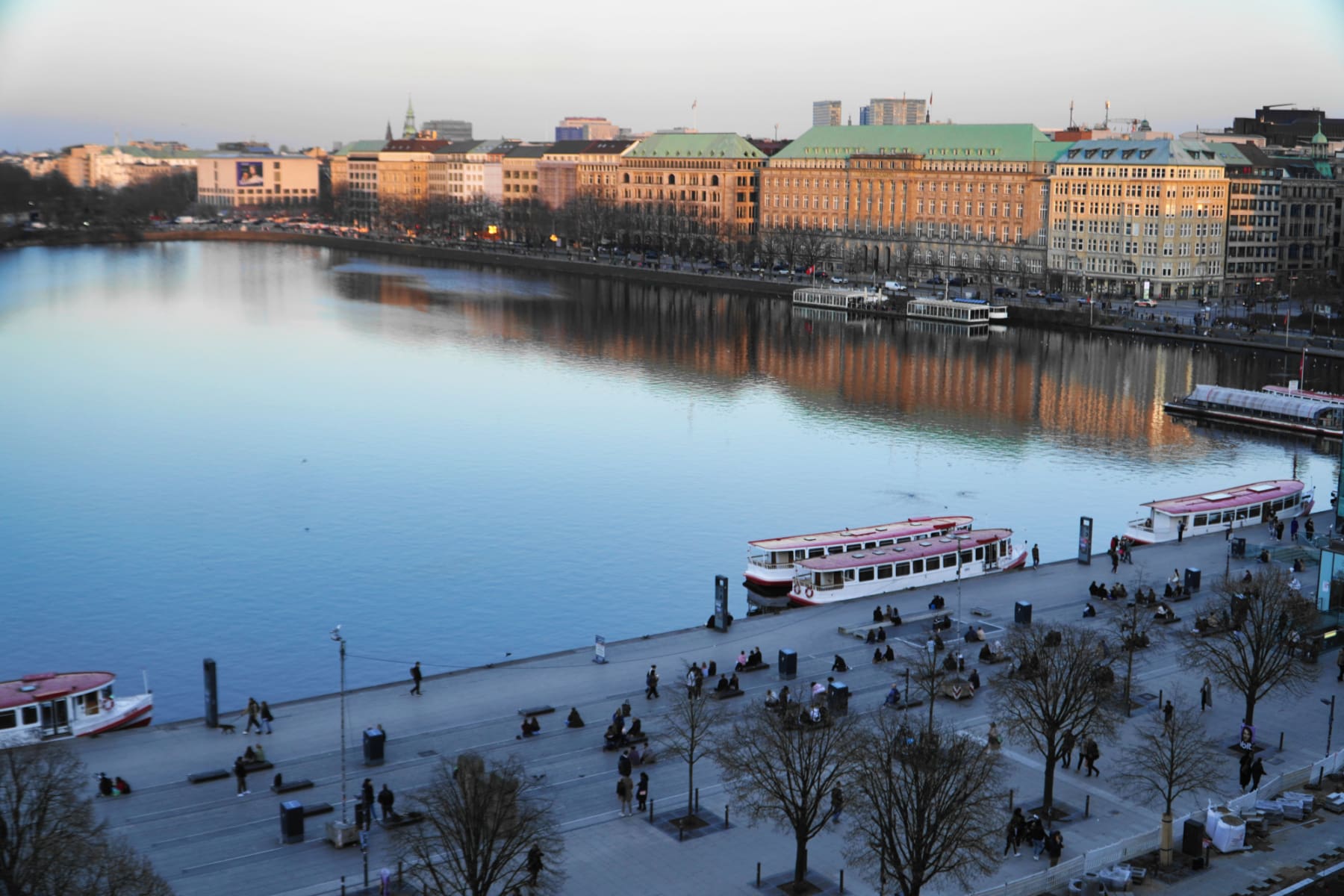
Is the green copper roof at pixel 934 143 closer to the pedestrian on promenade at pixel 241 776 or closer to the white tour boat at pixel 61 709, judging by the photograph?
the white tour boat at pixel 61 709

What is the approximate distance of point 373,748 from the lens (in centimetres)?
2189

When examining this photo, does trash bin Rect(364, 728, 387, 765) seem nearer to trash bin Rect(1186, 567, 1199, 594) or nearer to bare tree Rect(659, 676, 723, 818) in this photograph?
bare tree Rect(659, 676, 723, 818)

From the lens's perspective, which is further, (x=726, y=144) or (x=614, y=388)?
(x=726, y=144)

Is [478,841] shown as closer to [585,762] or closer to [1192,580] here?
[585,762]

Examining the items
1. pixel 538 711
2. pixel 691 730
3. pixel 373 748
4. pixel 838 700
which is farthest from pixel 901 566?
pixel 373 748

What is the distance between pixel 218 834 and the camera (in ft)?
63.9

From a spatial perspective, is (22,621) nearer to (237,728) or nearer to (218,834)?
(237,728)

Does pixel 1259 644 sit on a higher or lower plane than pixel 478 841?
higher

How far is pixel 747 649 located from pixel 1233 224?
71.4 meters

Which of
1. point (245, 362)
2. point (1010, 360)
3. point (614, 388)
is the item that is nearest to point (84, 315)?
point (245, 362)

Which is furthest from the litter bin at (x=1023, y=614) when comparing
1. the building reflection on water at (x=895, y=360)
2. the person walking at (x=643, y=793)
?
the building reflection on water at (x=895, y=360)

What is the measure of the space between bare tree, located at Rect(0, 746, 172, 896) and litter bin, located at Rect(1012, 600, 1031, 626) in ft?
57.4

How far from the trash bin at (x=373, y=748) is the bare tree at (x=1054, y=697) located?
29.7 feet

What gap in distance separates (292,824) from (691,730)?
566 cm
